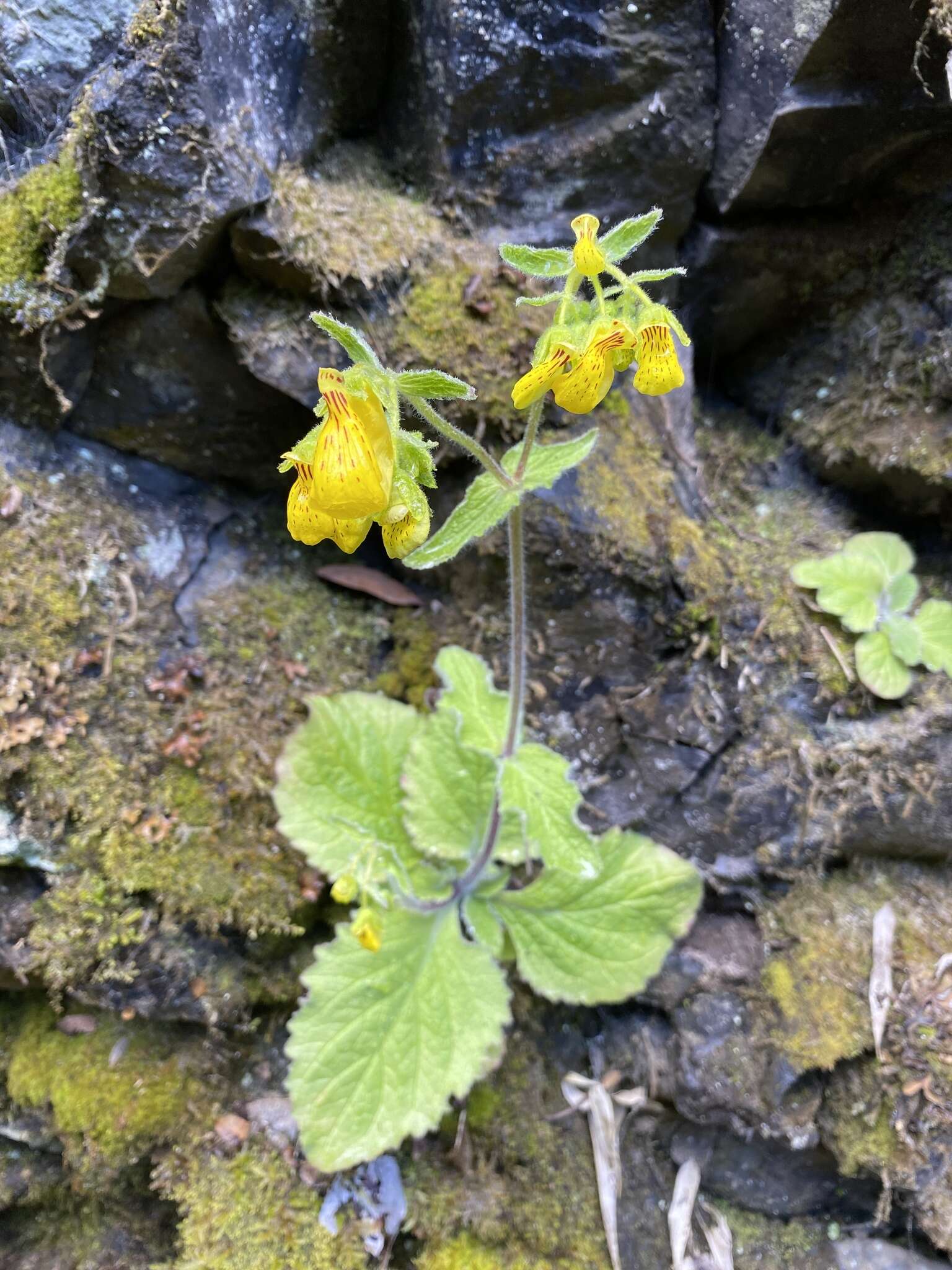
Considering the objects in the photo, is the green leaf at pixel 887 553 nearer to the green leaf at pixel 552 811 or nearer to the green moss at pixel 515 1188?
the green leaf at pixel 552 811

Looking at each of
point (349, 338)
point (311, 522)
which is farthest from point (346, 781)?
point (349, 338)

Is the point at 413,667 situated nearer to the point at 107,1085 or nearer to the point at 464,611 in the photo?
the point at 464,611

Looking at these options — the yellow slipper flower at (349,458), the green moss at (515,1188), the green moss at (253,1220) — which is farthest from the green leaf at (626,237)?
the green moss at (253,1220)

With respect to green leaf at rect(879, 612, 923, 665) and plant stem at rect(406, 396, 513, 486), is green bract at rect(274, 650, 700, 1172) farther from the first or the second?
green leaf at rect(879, 612, 923, 665)

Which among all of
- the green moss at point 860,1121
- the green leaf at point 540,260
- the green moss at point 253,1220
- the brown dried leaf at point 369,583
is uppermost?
the green leaf at point 540,260

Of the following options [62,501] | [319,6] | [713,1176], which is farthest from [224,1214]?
[319,6]

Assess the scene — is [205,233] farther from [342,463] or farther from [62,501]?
[342,463]
